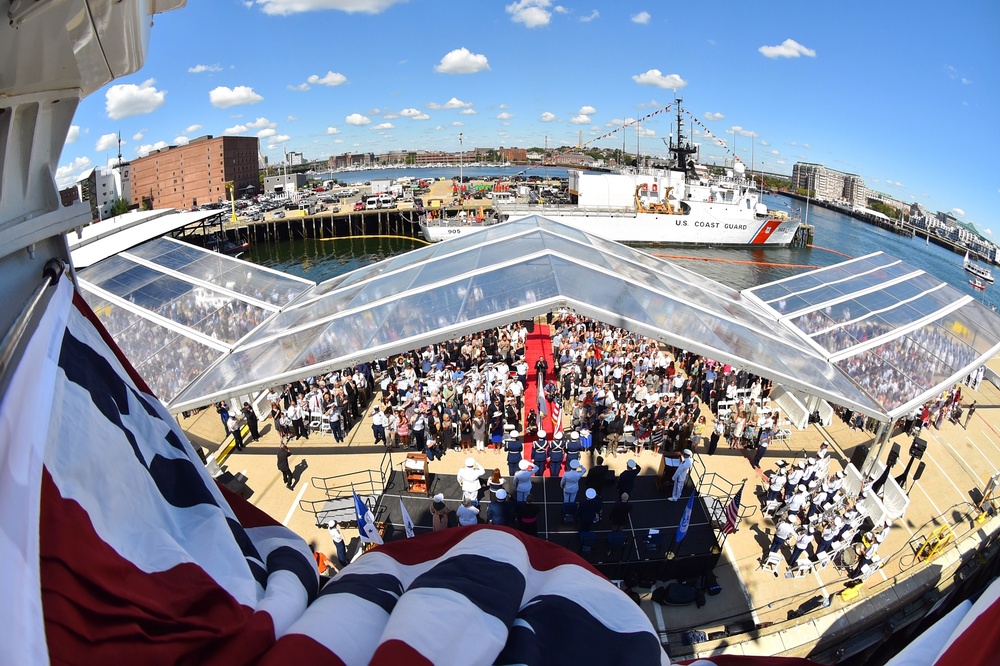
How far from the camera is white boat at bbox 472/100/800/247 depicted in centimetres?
4790

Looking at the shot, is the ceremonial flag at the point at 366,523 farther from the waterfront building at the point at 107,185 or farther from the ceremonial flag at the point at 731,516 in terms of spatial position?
the waterfront building at the point at 107,185

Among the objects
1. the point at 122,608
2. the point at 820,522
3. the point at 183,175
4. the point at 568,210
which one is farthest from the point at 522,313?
the point at 183,175

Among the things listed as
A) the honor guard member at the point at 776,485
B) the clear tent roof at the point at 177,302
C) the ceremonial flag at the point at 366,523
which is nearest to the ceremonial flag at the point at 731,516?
the honor guard member at the point at 776,485

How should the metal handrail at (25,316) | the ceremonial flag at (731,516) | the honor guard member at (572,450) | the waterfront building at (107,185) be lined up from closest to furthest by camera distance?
1. the metal handrail at (25,316)
2. the ceremonial flag at (731,516)
3. the honor guard member at (572,450)
4. the waterfront building at (107,185)

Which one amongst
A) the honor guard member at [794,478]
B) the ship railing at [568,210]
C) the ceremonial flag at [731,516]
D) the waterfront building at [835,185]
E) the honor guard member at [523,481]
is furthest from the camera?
the waterfront building at [835,185]

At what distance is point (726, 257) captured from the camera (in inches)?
1815

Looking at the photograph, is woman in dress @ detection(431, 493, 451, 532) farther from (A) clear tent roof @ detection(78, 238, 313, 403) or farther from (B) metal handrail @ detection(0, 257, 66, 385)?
(B) metal handrail @ detection(0, 257, 66, 385)

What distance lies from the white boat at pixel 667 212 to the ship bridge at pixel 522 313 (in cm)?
3383

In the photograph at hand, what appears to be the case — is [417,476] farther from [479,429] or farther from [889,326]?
[889,326]

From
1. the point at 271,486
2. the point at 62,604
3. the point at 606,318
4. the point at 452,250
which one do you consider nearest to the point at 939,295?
the point at 606,318

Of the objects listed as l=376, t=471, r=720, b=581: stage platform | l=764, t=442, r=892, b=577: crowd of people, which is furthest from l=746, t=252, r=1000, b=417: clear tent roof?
l=376, t=471, r=720, b=581: stage platform

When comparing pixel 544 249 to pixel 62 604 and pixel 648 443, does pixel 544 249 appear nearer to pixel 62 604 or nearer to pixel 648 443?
A: pixel 648 443

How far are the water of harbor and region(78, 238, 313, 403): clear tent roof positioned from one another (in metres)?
26.3

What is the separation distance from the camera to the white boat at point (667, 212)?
47897 mm
